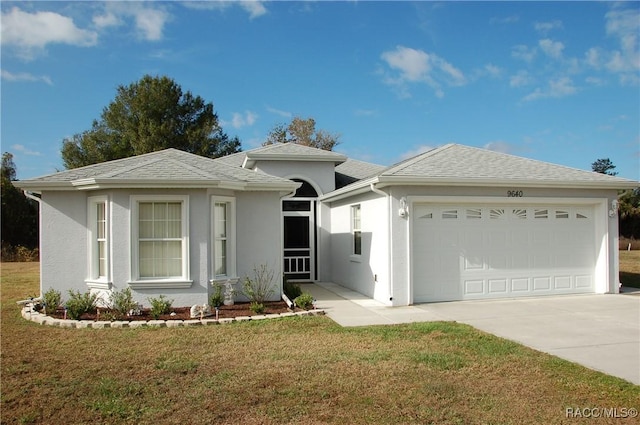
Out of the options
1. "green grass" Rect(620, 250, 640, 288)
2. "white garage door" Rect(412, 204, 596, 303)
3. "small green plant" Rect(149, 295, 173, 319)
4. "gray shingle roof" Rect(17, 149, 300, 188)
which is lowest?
"green grass" Rect(620, 250, 640, 288)

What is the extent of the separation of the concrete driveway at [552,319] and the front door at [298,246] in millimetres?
3356

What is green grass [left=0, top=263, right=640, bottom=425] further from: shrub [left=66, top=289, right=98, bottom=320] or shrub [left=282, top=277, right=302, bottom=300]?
shrub [left=282, top=277, right=302, bottom=300]

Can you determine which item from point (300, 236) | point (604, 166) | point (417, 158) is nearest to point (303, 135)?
point (300, 236)

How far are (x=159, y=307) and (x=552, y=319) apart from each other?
7897mm

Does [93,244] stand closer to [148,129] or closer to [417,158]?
[417,158]

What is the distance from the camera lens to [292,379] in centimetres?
587

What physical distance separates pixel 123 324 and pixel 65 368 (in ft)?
8.78

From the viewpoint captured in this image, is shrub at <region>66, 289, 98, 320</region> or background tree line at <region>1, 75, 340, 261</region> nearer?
shrub at <region>66, 289, 98, 320</region>

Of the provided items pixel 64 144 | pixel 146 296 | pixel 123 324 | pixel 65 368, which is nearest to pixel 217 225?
pixel 146 296

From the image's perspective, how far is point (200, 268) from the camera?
10.5 m

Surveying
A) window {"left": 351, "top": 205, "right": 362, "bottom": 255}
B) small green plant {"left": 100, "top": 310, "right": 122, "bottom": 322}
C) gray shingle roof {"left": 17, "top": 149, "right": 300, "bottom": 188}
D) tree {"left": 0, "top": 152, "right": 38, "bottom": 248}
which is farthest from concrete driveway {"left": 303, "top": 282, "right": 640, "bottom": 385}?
tree {"left": 0, "top": 152, "right": 38, "bottom": 248}

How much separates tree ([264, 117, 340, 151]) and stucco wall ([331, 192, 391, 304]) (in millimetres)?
27363

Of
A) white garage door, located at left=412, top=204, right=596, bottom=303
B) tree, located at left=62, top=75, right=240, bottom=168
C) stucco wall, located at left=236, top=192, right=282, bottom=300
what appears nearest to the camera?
white garage door, located at left=412, top=204, right=596, bottom=303

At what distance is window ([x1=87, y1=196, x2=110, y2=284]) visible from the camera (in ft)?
35.9
